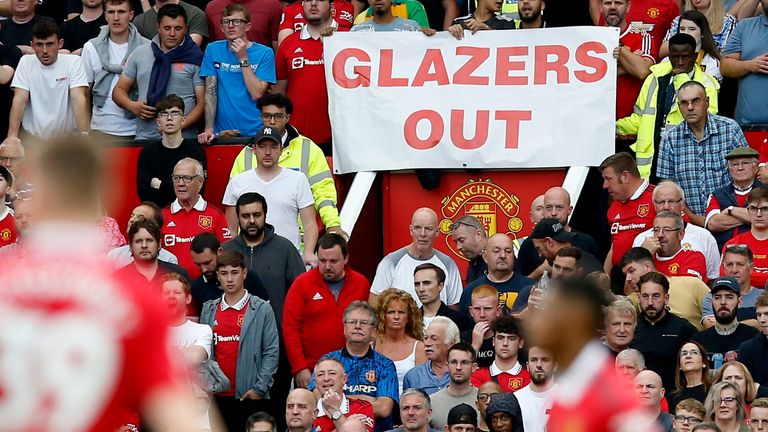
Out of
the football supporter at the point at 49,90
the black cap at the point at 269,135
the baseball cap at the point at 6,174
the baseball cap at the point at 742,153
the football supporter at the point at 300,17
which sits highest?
the football supporter at the point at 300,17

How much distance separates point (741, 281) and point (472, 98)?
401 cm

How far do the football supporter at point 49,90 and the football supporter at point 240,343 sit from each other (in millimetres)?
4362

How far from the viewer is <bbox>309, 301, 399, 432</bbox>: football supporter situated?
41.3ft

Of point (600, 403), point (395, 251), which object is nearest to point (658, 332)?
point (395, 251)

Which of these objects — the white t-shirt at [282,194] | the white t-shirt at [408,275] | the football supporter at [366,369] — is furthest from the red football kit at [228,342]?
the white t-shirt at [282,194]

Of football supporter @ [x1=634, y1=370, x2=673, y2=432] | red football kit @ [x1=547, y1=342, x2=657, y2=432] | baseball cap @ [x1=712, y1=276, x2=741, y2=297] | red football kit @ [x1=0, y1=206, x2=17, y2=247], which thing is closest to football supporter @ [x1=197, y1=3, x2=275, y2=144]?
red football kit @ [x1=0, y1=206, x2=17, y2=247]

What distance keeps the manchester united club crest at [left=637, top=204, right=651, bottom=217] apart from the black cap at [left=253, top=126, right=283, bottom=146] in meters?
3.31

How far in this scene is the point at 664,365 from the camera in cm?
1251

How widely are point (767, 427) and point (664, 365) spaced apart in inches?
49.5

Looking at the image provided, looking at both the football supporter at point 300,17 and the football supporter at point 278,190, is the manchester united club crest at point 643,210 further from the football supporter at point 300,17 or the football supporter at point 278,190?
the football supporter at point 300,17

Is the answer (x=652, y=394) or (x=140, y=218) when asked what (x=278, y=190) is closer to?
(x=140, y=218)

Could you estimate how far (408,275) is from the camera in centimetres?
1409

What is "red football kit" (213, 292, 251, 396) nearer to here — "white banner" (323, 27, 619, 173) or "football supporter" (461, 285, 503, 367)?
"football supporter" (461, 285, 503, 367)

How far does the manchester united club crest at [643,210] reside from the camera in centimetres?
1448
